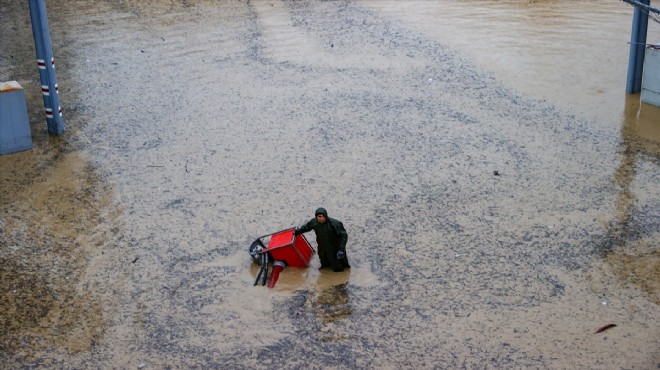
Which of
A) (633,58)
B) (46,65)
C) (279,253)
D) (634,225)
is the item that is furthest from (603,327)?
(46,65)

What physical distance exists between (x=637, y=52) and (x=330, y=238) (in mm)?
9449

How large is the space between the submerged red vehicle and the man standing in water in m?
0.20

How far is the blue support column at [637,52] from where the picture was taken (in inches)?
613

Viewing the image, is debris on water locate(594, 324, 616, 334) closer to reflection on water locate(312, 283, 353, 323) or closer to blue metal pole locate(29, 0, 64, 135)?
reflection on water locate(312, 283, 353, 323)

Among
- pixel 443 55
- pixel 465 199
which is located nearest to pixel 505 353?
pixel 465 199

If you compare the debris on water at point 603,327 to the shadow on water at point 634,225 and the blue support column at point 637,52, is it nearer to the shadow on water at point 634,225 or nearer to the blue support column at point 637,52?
the shadow on water at point 634,225

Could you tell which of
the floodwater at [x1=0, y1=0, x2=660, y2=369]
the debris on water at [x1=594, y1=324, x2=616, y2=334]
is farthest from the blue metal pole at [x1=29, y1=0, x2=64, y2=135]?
the debris on water at [x1=594, y1=324, x2=616, y2=334]

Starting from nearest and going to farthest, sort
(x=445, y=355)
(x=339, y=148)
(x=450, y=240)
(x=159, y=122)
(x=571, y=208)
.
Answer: (x=445, y=355)
(x=450, y=240)
(x=571, y=208)
(x=339, y=148)
(x=159, y=122)

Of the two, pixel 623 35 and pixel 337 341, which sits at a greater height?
pixel 623 35

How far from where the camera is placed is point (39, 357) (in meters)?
8.38

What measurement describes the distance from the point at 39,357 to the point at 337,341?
3321mm

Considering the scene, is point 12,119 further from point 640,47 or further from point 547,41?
point 547,41

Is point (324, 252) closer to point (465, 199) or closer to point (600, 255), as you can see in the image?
point (465, 199)

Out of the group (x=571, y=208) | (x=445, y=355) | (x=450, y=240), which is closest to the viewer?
(x=445, y=355)
